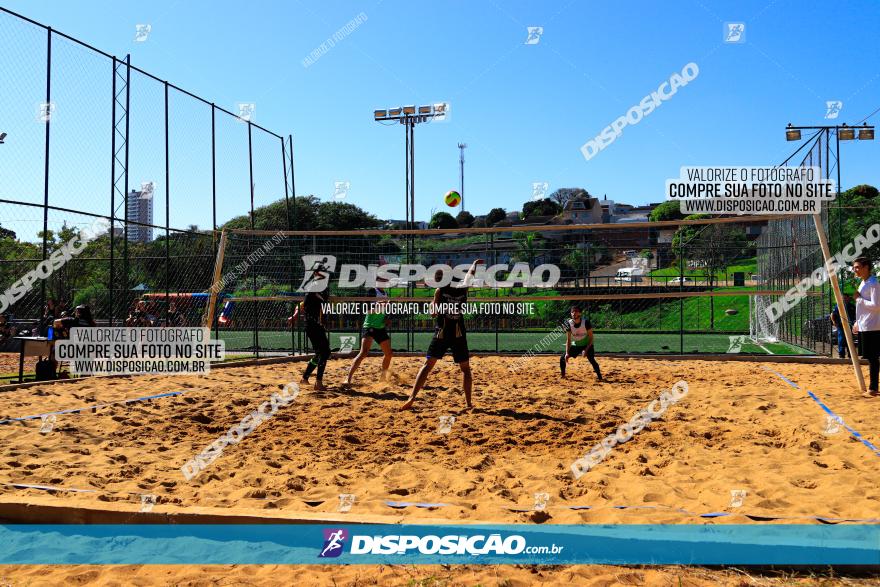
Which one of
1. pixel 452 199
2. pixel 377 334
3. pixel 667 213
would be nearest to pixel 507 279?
pixel 452 199

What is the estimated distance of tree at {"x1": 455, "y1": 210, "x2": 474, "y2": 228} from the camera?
3393 inches

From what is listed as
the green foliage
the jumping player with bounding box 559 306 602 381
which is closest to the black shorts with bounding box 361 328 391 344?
the jumping player with bounding box 559 306 602 381

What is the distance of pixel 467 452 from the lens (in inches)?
210

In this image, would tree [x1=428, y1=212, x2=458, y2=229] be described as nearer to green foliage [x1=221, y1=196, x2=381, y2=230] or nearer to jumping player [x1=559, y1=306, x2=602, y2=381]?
green foliage [x1=221, y1=196, x2=381, y2=230]

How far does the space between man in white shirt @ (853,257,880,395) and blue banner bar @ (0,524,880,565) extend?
208 inches

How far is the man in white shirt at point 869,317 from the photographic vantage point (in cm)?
764

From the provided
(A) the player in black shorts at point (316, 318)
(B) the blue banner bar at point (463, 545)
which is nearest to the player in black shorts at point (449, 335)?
(A) the player in black shorts at point (316, 318)

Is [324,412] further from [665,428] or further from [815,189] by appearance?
[815,189]

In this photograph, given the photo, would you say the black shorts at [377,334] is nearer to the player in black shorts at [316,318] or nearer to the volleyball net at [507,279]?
the player in black shorts at [316,318]

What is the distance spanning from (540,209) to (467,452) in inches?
3353

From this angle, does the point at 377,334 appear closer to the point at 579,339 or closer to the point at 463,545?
the point at 579,339

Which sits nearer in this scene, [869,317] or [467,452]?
[467,452]

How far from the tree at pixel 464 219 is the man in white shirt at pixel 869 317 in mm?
77622

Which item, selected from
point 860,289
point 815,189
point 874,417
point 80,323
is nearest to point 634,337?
point 815,189
